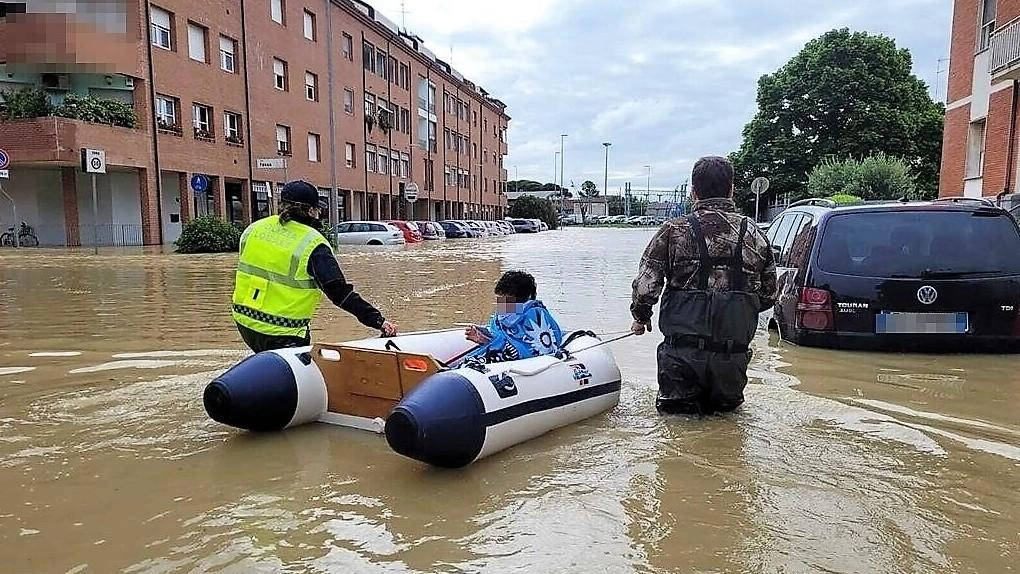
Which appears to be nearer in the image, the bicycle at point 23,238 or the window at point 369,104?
the bicycle at point 23,238

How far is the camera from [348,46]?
44750 millimetres

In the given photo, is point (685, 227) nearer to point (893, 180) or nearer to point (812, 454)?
point (812, 454)

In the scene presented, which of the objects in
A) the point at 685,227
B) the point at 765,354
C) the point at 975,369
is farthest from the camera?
the point at 765,354

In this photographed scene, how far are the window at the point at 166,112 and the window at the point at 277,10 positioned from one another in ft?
29.4

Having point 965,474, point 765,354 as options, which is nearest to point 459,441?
point 965,474

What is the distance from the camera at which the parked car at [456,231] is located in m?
47.5

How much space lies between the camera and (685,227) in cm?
496

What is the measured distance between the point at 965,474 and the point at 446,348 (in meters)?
3.41

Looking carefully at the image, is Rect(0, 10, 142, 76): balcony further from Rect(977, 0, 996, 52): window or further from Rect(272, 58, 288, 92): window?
Rect(272, 58, 288, 92): window

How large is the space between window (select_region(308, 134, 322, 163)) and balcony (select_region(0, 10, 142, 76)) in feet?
101

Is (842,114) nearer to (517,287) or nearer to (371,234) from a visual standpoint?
(371,234)

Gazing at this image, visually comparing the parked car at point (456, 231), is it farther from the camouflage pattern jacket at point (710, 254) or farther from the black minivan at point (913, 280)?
the camouflage pattern jacket at point (710, 254)

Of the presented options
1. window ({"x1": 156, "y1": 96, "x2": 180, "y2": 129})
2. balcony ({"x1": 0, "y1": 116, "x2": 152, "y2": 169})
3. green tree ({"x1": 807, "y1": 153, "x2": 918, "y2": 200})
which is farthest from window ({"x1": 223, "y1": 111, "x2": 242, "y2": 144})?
green tree ({"x1": 807, "y1": 153, "x2": 918, "y2": 200})

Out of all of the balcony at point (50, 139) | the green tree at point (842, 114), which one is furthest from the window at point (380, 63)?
the balcony at point (50, 139)
